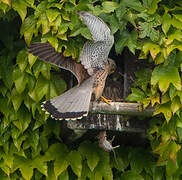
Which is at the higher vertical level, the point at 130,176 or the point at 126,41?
the point at 126,41

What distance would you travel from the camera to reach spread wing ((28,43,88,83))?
283 centimetres

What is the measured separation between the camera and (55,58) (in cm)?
286

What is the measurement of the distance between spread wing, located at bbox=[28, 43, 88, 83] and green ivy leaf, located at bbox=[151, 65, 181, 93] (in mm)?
457

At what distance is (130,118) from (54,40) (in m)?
0.77

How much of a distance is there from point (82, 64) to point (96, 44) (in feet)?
0.52

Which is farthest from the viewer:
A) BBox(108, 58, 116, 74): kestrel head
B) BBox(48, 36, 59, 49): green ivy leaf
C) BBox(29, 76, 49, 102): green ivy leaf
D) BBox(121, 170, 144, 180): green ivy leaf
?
BBox(121, 170, 144, 180): green ivy leaf

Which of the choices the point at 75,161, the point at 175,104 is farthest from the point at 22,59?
the point at 175,104

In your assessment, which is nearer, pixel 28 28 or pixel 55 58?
pixel 55 58

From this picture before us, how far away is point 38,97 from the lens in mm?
3303

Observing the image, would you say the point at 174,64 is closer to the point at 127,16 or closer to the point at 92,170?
the point at 127,16

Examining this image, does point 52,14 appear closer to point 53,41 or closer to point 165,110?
point 53,41

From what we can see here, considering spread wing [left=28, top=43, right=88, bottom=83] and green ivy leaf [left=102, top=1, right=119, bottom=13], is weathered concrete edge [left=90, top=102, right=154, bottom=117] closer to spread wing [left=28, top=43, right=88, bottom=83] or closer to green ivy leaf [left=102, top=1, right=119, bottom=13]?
spread wing [left=28, top=43, right=88, bottom=83]

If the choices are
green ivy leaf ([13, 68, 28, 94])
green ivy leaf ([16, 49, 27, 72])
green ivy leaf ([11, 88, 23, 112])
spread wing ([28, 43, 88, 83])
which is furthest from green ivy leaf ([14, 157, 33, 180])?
spread wing ([28, 43, 88, 83])

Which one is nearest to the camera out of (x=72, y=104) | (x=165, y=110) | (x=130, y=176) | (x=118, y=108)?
(x=72, y=104)
